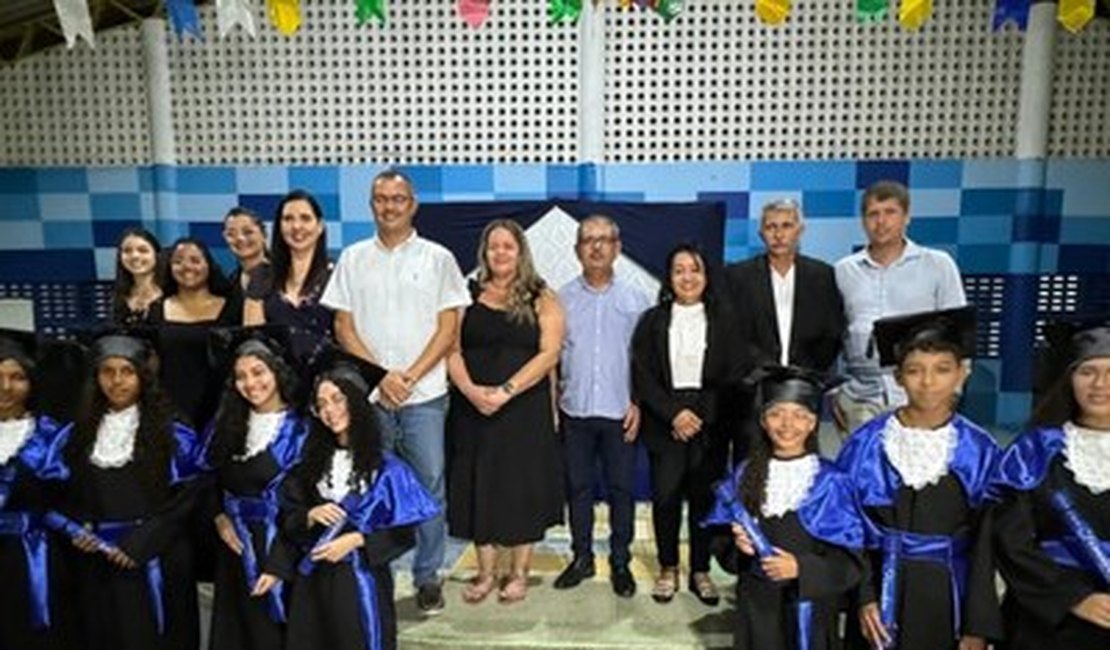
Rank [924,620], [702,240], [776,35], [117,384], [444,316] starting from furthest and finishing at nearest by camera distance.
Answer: [776,35]
[702,240]
[444,316]
[117,384]
[924,620]

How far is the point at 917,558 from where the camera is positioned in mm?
2869

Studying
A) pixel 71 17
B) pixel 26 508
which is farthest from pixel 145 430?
pixel 71 17

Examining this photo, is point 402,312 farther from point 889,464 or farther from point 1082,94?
point 1082,94

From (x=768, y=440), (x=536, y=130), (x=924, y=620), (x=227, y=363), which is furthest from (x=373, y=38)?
(x=924, y=620)

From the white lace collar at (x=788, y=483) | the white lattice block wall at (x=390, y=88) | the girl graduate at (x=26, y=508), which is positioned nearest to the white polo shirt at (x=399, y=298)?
the girl graduate at (x=26, y=508)

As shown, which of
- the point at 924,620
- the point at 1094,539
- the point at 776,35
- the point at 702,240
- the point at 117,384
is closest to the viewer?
the point at 1094,539

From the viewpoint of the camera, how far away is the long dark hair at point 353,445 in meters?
2.99

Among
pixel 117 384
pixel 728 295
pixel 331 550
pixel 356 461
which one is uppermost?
pixel 728 295

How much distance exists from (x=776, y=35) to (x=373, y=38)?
2365 millimetres

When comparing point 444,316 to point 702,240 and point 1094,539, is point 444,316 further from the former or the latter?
point 1094,539

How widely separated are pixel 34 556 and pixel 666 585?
2.37 metres

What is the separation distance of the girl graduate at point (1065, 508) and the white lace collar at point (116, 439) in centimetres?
285

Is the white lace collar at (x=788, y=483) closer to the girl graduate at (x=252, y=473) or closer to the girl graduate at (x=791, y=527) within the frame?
the girl graduate at (x=791, y=527)

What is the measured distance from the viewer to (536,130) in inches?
213
